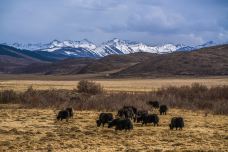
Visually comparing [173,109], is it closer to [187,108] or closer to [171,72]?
[187,108]

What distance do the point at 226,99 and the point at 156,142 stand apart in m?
26.1

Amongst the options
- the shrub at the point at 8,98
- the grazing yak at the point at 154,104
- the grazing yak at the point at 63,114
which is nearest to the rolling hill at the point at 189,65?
the shrub at the point at 8,98

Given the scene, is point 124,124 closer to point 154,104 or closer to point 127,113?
point 127,113

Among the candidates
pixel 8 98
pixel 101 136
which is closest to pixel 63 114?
pixel 101 136

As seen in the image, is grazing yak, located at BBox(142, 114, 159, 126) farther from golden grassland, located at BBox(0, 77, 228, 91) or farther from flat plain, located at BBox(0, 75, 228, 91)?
golden grassland, located at BBox(0, 77, 228, 91)

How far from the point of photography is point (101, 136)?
23219 mm

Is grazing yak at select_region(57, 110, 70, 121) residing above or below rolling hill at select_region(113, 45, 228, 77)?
below

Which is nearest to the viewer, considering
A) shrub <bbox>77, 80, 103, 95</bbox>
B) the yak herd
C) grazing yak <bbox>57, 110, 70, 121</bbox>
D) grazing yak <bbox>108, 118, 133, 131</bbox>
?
grazing yak <bbox>108, 118, 133, 131</bbox>

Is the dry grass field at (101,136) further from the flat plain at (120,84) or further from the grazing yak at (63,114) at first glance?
the flat plain at (120,84)

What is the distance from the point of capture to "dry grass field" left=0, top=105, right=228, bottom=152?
781 inches

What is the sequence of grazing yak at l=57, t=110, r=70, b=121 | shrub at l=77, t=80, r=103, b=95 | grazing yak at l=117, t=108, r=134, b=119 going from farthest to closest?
1. shrub at l=77, t=80, r=103, b=95
2. grazing yak at l=117, t=108, r=134, b=119
3. grazing yak at l=57, t=110, r=70, b=121

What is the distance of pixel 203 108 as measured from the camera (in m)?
41.4

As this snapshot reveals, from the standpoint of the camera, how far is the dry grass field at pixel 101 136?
19.8 meters

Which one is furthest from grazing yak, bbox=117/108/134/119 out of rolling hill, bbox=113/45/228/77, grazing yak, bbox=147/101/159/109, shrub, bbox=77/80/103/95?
rolling hill, bbox=113/45/228/77
